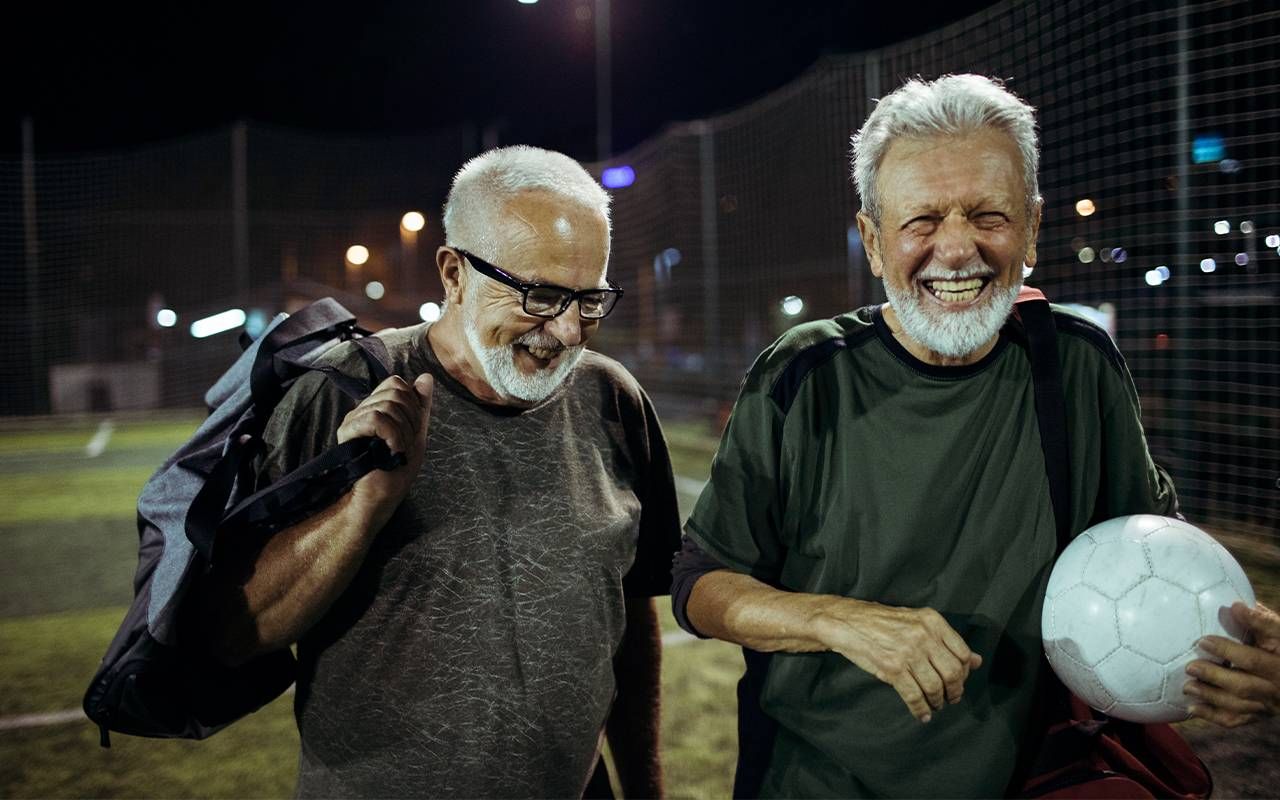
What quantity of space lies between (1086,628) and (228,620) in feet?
5.34

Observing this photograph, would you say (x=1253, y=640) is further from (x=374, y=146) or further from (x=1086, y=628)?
(x=374, y=146)

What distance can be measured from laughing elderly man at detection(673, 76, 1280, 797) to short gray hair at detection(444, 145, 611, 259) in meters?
0.64

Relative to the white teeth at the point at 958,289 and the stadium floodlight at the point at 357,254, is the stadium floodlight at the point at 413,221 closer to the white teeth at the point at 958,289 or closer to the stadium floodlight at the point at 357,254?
the stadium floodlight at the point at 357,254

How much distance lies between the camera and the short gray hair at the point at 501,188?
2.08 metres

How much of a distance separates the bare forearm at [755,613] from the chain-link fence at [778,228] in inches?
225

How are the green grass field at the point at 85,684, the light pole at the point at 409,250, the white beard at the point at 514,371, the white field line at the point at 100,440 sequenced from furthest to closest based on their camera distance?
the light pole at the point at 409,250 < the white field line at the point at 100,440 < the green grass field at the point at 85,684 < the white beard at the point at 514,371

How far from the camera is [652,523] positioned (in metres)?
2.31

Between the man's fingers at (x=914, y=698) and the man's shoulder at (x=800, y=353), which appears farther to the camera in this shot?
the man's shoulder at (x=800, y=353)

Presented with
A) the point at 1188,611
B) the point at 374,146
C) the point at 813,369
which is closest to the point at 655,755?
the point at 813,369

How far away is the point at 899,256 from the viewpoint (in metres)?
1.81

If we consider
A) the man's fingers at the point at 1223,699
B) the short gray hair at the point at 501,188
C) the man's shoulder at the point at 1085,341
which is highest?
the short gray hair at the point at 501,188

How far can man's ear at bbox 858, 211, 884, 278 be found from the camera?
1.90m

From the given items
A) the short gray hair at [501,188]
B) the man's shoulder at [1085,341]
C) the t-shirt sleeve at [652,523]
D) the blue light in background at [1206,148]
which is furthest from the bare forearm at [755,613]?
the blue light in background at [1206,148]

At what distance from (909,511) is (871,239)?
0.59 meters
